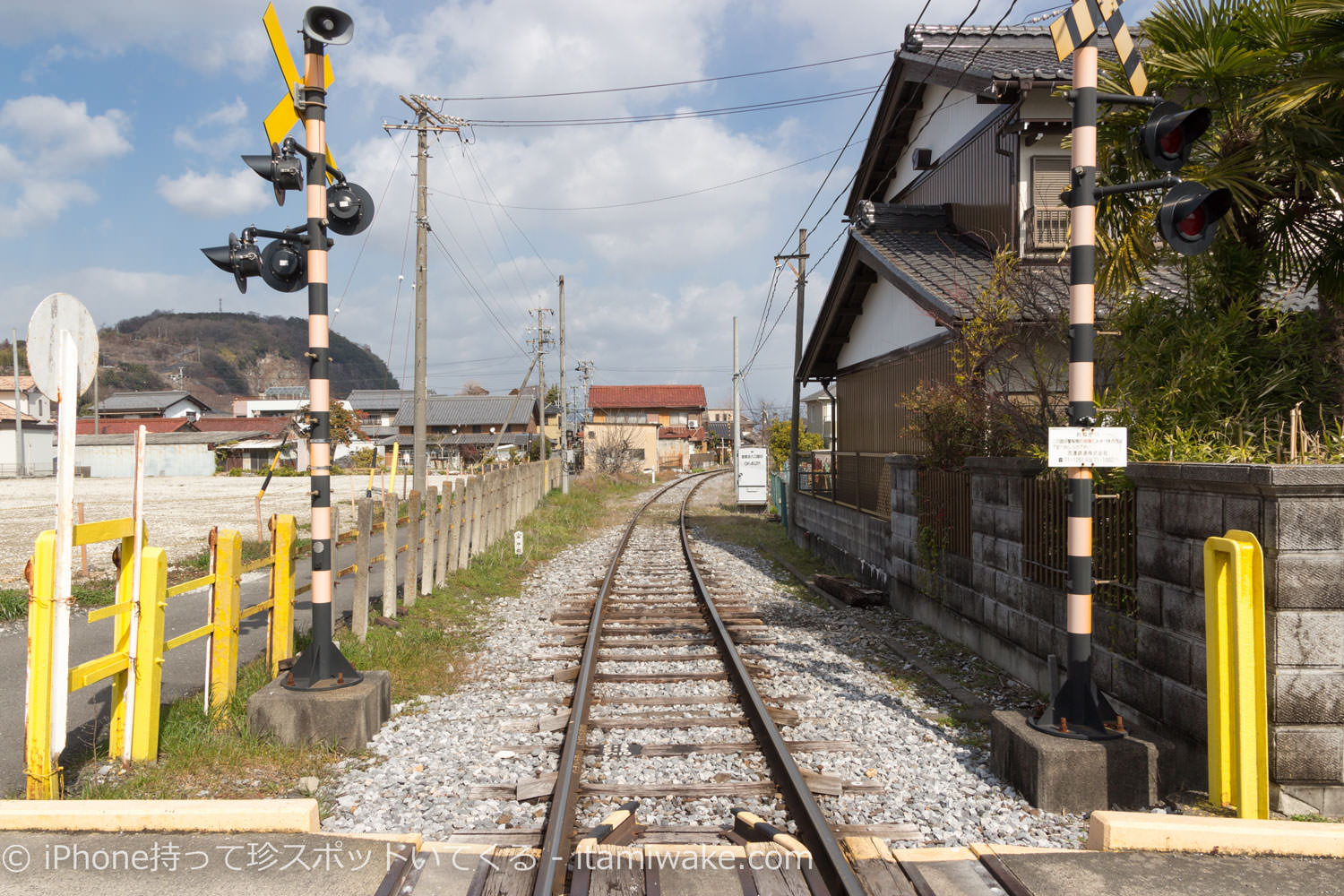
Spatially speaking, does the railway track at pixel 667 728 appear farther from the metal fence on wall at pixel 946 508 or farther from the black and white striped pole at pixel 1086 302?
the metal fence on wall at pixel 946 508

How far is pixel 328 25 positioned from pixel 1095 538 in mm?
6399

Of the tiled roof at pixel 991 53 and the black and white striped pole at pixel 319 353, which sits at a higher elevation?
the tiled roof at pixel 991 53

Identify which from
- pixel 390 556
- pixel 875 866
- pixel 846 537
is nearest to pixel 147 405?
pixel 846 537

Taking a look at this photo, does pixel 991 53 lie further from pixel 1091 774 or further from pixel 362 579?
pixel 1091 774

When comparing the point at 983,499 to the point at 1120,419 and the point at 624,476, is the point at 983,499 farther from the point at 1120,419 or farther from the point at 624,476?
the point at 624,476

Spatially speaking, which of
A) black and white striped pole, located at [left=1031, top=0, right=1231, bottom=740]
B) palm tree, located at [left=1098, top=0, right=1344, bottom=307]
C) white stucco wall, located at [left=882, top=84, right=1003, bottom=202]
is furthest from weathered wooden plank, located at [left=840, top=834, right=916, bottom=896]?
white stucco wall, located at [left=882, top=84, right=1003, bottom=202]

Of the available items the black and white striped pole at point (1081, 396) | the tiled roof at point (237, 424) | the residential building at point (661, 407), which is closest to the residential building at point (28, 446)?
the tiled roof at point (237, 424)

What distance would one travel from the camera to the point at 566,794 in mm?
4688

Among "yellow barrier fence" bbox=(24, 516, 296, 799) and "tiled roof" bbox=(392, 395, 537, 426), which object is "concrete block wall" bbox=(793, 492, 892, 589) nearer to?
"yellow barrier fence" bbox=(24, 516, 296, 799)

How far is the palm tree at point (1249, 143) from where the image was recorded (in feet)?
19.0

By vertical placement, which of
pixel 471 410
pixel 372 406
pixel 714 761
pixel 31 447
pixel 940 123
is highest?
pixel 940 123

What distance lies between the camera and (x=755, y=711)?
621 centimetres

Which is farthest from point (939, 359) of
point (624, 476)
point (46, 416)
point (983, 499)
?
point (46, 416)

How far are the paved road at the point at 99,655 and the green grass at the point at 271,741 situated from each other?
0.37 m
